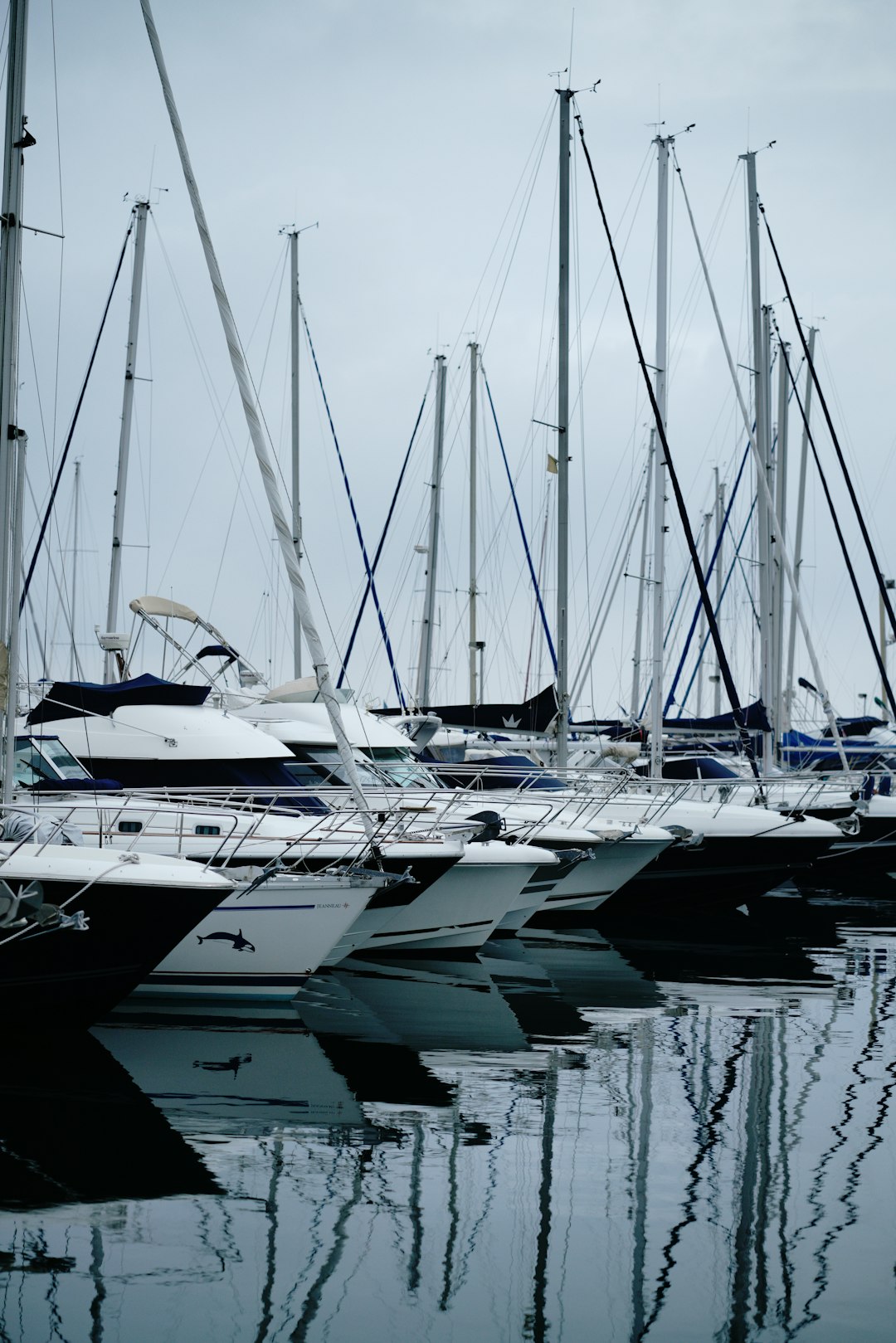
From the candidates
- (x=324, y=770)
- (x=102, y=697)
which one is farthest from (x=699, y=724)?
(x=102, y=697)

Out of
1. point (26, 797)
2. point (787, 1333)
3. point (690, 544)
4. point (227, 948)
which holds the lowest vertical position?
point (787, 1333)

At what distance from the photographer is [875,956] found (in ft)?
54.5

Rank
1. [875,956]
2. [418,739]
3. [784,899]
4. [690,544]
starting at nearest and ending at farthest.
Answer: [875,956] → [690,544] → [418,739] → [784,899]

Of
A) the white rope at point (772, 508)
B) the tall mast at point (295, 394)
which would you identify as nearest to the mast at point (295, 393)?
the tall mast at point (295, 394)

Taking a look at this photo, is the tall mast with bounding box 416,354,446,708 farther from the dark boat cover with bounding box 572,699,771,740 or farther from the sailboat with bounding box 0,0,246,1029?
the sailboat with bounding box 0,0,246,1029

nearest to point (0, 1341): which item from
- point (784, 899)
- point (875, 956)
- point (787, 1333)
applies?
point (787, 1333)

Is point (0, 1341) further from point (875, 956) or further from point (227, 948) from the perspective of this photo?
point (875, 956)

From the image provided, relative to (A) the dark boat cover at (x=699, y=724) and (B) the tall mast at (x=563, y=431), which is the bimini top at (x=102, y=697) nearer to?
(B) the tall mast at (x=563, y=431)

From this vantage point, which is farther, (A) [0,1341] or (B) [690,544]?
(B) [690,544]

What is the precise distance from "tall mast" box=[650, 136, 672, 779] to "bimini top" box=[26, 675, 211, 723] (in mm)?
7710

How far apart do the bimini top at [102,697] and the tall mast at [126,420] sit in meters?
3.97

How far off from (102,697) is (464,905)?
4.97 metres

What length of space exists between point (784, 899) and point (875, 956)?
6.78 meters

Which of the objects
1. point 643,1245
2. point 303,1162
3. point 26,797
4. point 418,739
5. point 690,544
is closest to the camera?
point 643,1245
